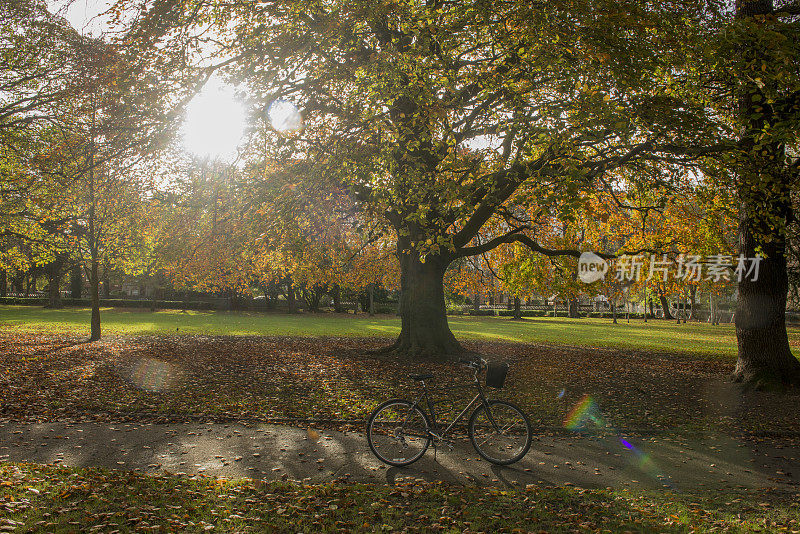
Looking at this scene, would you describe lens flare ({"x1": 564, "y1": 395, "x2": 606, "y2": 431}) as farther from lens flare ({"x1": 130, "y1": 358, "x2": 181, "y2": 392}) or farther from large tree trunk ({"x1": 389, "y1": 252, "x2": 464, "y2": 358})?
lens flare ({"x1": 130, "y1": 358, "x2": 181, "y2": 392})

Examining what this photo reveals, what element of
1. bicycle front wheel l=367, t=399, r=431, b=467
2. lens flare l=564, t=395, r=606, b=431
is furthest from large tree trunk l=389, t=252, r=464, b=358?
bicycle front wheel l=367, t=399, r=431, b=467

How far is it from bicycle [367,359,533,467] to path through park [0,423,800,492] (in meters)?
0.19

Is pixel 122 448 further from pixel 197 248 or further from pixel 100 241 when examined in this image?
pixel 100 241

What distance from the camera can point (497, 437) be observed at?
21.6ft

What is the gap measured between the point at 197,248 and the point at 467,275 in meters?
14.4

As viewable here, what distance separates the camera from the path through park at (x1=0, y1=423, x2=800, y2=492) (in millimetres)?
6195

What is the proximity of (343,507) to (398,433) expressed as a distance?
1462mm

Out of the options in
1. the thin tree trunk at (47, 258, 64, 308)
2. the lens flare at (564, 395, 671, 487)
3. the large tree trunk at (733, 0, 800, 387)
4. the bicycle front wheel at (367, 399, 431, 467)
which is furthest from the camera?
the thin tree trunk at (47, 258, 64, 308)

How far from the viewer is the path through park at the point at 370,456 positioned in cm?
620

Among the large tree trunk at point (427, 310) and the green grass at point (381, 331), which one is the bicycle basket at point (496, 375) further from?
the green grass at point (381, 331)

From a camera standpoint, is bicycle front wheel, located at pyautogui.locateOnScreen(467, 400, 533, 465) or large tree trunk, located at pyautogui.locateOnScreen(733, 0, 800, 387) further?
large tree trunk, located at pyautogui.locateOnScreen(733, 0, 800, 387)

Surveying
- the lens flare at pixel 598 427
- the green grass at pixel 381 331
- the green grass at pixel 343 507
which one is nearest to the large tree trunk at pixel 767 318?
the lens flare at pixel 598 427

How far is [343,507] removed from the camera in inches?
202

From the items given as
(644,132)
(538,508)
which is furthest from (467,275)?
(538,508)
